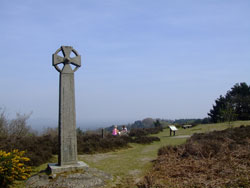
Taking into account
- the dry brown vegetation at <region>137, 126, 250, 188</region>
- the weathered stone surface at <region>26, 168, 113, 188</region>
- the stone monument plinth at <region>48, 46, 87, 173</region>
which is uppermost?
the stone monument plinth at <region>48, 46, 87, 173</region>

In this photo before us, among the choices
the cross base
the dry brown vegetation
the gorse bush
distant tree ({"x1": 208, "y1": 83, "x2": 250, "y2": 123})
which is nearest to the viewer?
the dry brown vegetation

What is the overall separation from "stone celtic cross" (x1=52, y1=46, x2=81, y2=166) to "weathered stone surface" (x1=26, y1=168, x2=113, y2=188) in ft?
2.09

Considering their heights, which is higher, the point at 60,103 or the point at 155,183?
the point at 60,103

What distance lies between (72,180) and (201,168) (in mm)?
3610

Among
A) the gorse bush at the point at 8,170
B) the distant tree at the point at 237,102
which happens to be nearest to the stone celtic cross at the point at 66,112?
the gorse bush at the point at 8,170

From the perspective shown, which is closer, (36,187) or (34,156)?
(36,187)

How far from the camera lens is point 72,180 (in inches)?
266

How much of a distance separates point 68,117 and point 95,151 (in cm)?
567

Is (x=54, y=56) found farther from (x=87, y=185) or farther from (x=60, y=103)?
(x=87, y=185)

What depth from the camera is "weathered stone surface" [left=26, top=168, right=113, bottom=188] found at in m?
6.51

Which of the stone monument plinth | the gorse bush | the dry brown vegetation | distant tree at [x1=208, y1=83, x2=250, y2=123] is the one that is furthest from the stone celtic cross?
distant tree at [x1=208, y1=83, x2=250, y2=123]

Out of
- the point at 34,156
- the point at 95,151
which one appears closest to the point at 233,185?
the point at 34,156

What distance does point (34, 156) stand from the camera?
9375mm

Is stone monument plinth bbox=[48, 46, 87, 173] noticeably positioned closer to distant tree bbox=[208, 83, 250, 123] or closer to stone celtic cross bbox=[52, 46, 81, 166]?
stone celtic cross bbox=[52, 46, 81, 166]
